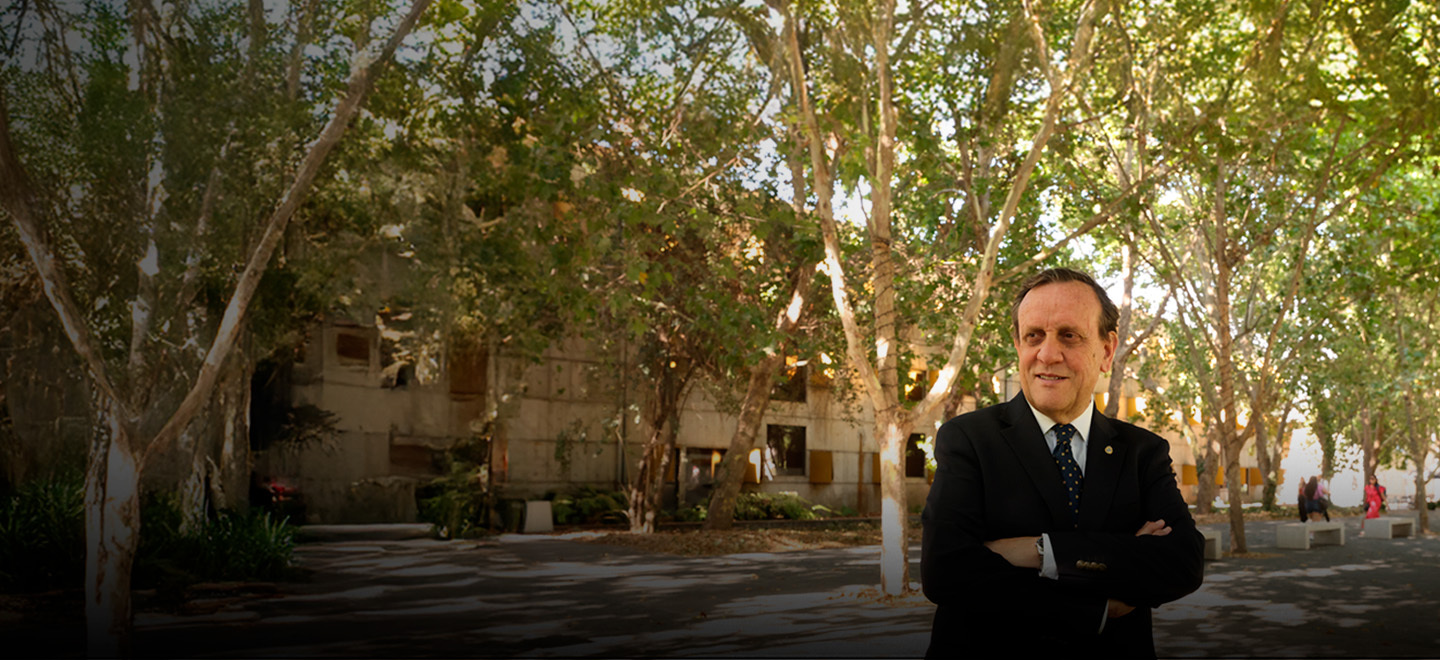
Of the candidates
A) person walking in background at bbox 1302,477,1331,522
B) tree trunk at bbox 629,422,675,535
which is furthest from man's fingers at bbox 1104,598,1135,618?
person walking in background at bbox 1302,477,1331,522

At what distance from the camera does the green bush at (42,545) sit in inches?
488

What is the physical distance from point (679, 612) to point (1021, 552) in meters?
10.6

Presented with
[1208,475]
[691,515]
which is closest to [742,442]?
[691,515]

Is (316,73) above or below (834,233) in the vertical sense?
above

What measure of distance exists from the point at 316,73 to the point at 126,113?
13.5ft

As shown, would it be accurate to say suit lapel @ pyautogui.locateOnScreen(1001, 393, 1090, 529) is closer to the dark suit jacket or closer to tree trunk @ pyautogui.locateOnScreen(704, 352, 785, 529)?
the dark suit jacket

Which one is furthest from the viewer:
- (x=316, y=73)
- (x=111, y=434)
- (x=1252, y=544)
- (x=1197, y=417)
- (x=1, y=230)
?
(x=1197, y=417)

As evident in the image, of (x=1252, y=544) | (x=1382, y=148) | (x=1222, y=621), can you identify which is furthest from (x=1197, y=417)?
(x=1222, y=621)

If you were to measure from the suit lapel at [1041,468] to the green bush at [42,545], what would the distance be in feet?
42.4

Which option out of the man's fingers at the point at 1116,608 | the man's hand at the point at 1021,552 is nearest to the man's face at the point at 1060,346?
the man's hand at the point at 1021,552

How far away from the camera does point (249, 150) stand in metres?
15.1

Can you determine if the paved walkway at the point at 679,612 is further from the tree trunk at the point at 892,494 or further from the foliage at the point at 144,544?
the foliage at the point at 144,544

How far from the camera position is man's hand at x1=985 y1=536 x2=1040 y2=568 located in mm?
2395

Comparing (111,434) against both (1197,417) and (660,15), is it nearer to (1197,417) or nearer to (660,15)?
(660,15)
